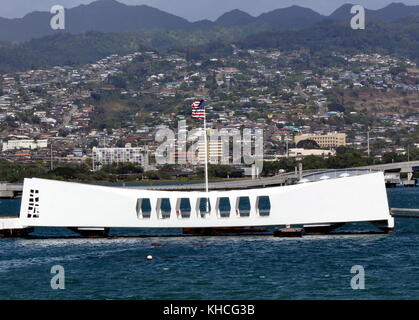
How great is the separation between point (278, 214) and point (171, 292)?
62.4 feet

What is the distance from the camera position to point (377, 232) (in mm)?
70188

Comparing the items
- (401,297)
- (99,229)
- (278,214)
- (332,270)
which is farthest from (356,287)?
(99,229)

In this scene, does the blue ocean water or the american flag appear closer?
the blue ocean water

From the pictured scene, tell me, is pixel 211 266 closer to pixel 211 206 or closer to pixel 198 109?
pixel 211 206

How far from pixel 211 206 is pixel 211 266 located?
1200 cm

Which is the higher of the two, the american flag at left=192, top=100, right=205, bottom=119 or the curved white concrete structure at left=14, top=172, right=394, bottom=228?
the american flag at left=192, top=100, right=205, bottom=119

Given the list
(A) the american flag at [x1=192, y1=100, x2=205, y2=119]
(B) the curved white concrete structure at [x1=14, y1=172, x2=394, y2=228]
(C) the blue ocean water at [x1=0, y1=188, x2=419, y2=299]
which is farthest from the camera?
(A) the american flag at [x1=192, y1=100, x2=205, y2=119]

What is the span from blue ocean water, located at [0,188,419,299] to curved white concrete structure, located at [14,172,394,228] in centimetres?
124

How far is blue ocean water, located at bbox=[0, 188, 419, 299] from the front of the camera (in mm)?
48781

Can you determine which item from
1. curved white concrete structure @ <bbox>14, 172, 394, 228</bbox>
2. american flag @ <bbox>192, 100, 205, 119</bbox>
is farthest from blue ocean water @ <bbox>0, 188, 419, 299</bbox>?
american flag @ <bbox>192, 100, 205, 119</bbox>

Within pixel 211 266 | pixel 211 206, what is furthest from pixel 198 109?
pixel 211 266

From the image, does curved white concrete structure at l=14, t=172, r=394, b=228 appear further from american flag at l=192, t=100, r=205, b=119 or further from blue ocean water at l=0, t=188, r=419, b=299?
american flag at l=192, t=100, r=205, b=119
